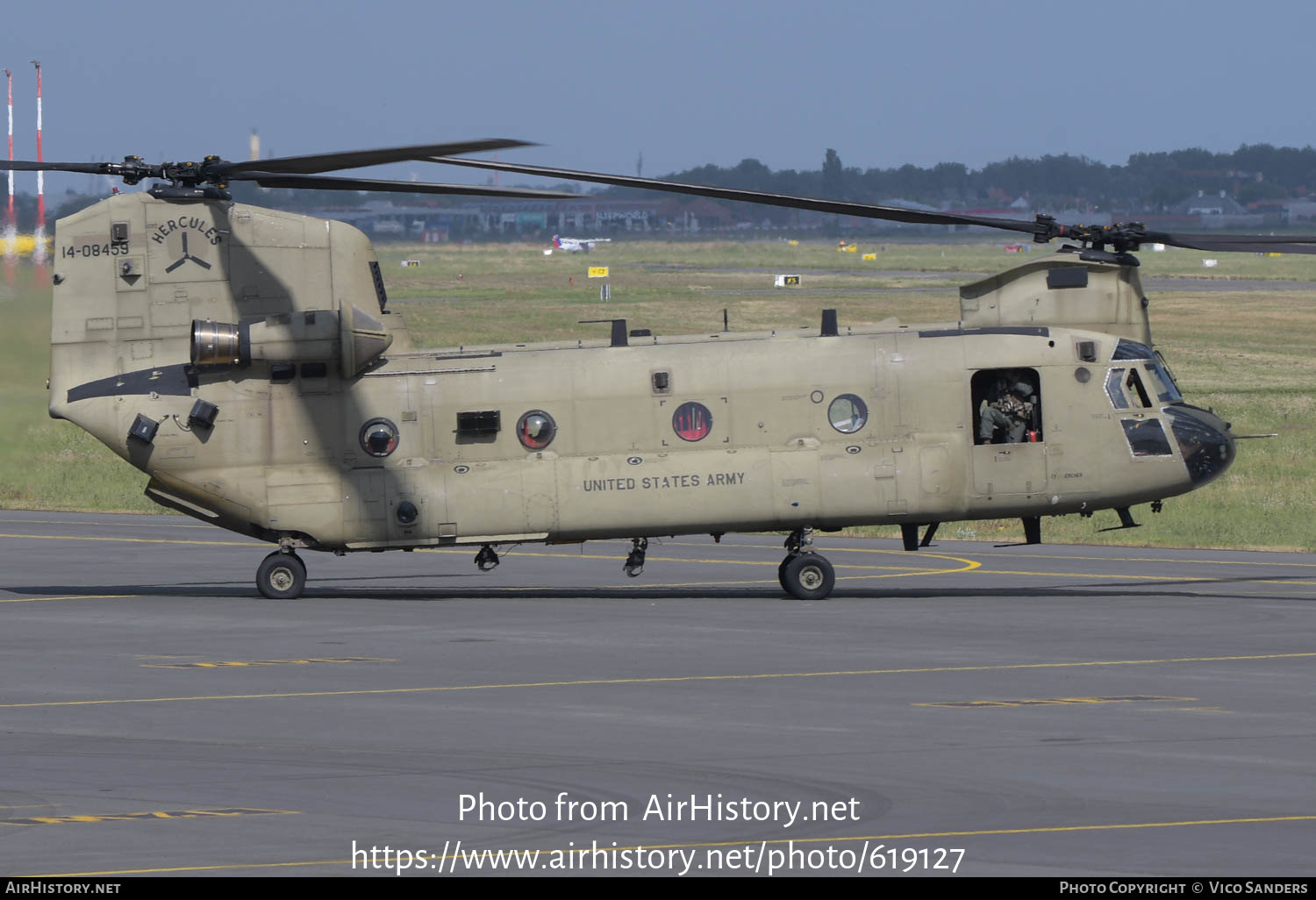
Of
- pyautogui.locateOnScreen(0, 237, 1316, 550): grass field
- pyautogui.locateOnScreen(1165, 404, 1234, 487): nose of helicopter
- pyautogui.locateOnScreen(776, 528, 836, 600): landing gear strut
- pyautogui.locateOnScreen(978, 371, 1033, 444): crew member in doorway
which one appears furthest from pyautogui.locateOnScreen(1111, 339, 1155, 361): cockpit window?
pyautogui.locateOnScreen(0, 237, 1316, 550): grass field

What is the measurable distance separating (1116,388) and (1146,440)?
2.65 feet

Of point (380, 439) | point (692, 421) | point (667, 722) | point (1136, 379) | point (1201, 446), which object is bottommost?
point (667, 722)

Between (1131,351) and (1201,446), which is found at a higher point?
(1131,351)

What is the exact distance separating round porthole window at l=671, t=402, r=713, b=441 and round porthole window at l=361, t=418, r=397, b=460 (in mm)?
3782

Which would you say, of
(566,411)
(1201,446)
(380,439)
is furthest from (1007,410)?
(380,439)

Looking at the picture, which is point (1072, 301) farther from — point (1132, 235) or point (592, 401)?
point (592, 401)

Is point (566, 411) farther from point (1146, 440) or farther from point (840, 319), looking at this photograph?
point (840, 319)

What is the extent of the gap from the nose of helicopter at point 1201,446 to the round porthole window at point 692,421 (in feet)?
20.5

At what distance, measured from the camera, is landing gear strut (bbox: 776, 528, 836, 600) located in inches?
926

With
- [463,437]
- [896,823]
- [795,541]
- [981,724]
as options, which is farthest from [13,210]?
[896,823]

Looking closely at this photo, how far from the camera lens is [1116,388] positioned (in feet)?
77.7

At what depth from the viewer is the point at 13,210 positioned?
29.3 meters

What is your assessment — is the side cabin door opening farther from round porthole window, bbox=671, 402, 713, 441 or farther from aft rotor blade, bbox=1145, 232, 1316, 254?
round porthole window, bbox=671, 402, 713, 441
